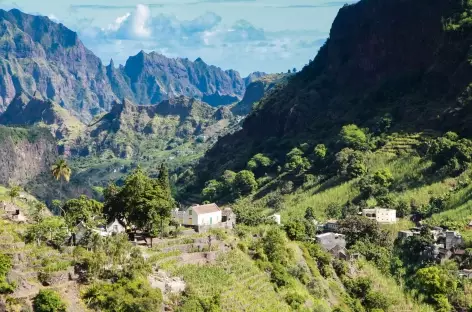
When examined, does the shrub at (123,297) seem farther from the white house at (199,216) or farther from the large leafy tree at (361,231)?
the large leafy tree at (361,231)

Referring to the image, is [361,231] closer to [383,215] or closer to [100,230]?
[383,215]

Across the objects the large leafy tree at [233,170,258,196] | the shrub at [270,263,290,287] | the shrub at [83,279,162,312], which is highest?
the shrub at [83,279,162,312]

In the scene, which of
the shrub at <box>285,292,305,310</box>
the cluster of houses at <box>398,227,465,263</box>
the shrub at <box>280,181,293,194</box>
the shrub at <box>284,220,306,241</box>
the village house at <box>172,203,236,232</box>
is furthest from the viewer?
the shrub at <box>280,181,293,194</box>

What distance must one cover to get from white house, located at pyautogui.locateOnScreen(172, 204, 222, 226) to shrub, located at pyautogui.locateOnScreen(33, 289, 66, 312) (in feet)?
102

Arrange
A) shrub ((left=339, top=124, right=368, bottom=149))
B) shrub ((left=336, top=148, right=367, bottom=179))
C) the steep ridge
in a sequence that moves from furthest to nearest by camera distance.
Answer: the steep ridge, shrub ((left=339, top=124, right=368, bottom=149)), shrub ((left=336, top=148, right=367, bottom=179))

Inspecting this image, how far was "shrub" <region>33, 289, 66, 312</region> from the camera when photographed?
40.7m

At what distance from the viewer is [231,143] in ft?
577

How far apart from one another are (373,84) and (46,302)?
377 feet

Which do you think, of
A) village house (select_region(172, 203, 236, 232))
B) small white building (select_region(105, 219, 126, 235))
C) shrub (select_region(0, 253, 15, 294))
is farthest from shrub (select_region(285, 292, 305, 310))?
shrub (select_region(0, 253, 15, 294))


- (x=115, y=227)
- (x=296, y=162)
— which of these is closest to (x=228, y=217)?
(x=115, y=227)

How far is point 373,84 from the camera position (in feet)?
477

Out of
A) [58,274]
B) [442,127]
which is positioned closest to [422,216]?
[442,127]

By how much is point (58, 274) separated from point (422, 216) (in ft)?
184

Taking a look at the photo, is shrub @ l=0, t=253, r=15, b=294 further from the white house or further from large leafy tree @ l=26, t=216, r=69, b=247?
the white house
